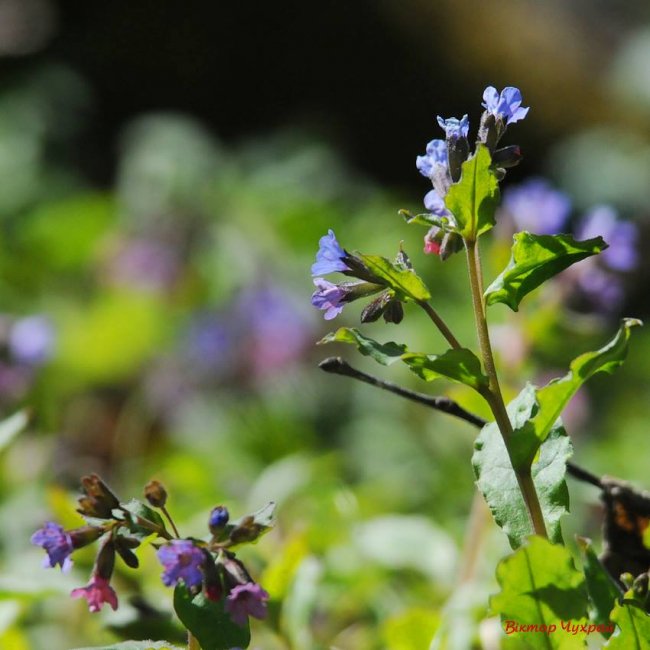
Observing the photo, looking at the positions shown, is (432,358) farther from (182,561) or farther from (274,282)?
(274,282)

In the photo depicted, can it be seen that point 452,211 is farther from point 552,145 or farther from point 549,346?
point 552,145

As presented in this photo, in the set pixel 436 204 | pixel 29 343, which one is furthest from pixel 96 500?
pixel 29 343

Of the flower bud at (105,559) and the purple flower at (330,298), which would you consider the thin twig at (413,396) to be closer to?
the purple flower at (330,298)

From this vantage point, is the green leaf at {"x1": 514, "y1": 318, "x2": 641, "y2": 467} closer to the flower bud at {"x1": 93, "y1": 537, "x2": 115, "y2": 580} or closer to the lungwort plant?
the lungwort plant

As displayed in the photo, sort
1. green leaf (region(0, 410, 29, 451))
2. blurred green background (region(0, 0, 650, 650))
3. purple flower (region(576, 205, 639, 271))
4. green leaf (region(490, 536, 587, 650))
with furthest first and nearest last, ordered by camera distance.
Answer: blurred green background (region(0, 0, 650, 650)), purple flower (region(576, 205, 639, 271)), green leaf (region(0, 410, 29, 451)), green leaf (region(490, 536, 587, 650))

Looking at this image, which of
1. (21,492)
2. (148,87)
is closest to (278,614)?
(21,492)

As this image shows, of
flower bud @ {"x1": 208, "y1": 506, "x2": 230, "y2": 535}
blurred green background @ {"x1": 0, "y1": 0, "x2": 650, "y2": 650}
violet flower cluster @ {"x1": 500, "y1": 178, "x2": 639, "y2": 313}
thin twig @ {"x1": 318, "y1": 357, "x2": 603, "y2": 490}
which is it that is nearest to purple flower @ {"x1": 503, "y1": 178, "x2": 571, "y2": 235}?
violet flower cluster @ {"x1": 500, "y1": 178, "x2": 639, "y2": 313}
